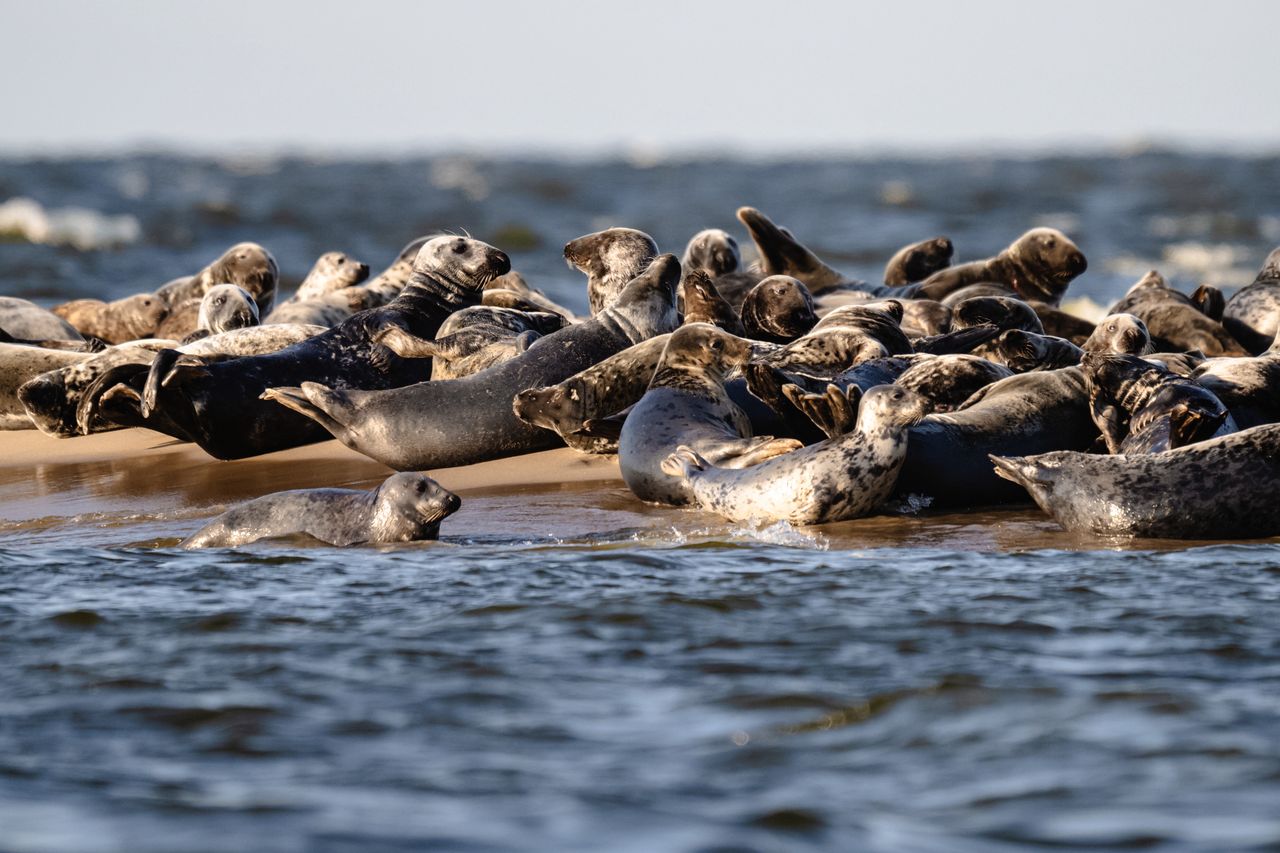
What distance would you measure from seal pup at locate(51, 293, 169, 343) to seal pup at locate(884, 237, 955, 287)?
16.4 ft

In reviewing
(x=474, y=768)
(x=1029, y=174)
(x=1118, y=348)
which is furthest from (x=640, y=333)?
(x=1029, y=174)

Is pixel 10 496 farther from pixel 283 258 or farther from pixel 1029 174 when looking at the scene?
pixel 1029 174

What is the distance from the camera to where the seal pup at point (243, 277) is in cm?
1126

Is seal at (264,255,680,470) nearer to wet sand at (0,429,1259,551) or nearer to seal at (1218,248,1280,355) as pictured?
wet sand at (0,429,1259,551)

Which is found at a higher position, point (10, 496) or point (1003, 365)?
point (1003, 365)

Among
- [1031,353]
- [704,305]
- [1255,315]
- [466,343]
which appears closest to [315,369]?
[466,343]

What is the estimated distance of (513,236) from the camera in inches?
1057

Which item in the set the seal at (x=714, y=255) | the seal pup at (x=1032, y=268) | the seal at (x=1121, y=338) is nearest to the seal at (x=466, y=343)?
the seal at (x=714, y=255)

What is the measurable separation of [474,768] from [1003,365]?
15.8ft

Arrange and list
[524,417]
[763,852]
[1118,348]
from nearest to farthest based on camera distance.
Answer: [763,852]
[524,417]
[1118,348]

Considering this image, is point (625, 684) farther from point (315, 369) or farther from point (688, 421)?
point (315, 369)

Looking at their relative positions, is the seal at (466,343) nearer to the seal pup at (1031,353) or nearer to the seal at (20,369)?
the seal at (20,369)

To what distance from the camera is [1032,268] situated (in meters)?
10.7

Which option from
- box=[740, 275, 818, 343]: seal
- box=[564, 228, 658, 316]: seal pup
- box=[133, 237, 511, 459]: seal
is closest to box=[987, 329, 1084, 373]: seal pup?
box=[740, 275, 818, 343]: seal
